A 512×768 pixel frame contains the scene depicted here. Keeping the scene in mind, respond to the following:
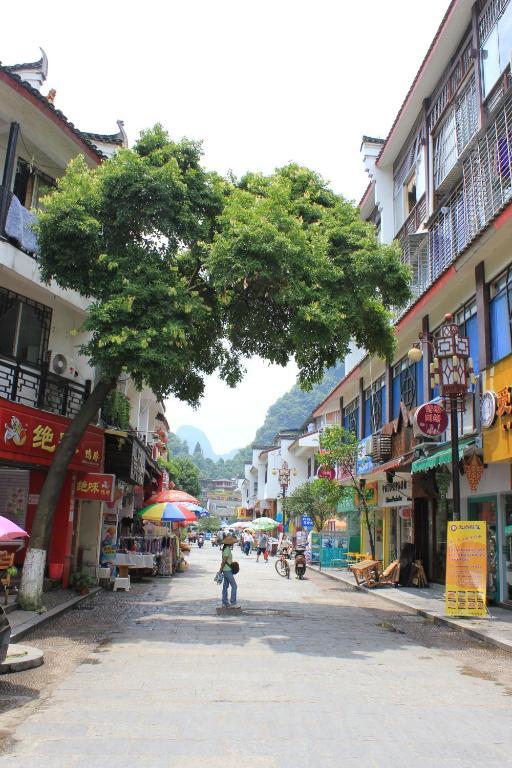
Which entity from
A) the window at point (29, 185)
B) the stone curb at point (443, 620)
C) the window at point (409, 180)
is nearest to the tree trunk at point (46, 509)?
the window at point (29, 185)

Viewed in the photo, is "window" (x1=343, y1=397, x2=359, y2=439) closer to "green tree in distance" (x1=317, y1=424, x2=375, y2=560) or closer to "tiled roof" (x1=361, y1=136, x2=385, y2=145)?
"green tree in distance" (x1=317, y1=424, x2=375, y2=560)

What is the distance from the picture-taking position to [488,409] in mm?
14016

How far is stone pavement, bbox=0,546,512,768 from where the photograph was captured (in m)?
4.88

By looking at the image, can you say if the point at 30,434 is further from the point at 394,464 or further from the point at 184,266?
the point at 394,464

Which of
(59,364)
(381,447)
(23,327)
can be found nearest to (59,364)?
(59,364)

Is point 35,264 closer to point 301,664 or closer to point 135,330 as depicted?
point 135,330

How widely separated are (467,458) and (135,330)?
9.12 meters

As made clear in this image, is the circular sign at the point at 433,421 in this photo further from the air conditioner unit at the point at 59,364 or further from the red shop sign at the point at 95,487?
the air conditioner unit at the point at 59,364

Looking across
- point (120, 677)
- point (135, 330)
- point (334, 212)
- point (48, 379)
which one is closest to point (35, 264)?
point (48, 379)

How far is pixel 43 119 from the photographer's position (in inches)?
545

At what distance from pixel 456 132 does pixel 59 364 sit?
1306 centimetres

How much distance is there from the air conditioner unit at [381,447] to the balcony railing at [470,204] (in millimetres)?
5364

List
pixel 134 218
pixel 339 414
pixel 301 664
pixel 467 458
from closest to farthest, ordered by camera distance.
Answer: pixel 301 664, pixel 134 218, pixel 467 458, pixel 339 414

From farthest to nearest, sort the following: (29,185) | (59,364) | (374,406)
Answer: (374,406) < (59,364) < (29,185)
